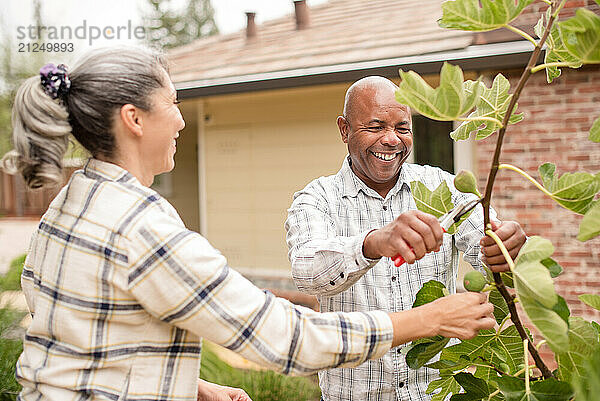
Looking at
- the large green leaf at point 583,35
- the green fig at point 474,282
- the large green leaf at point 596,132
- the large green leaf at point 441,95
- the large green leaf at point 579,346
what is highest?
the large green leaf at point 583,35

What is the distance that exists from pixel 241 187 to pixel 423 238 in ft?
26.0

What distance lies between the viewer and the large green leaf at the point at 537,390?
1.32 meters

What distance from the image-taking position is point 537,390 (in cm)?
134

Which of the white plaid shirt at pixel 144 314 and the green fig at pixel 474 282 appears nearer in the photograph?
the white plaid shirt at pixel 144 314

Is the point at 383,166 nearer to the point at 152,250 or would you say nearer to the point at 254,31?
the point at 152,250

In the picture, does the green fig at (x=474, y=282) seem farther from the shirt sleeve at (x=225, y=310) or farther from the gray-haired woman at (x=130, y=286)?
the shirt sleeve at (x=225, y=310)

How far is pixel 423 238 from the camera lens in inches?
58.4

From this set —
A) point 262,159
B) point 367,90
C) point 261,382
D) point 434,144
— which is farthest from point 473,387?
point 262,159

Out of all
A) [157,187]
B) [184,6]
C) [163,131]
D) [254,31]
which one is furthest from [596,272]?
[184,6]

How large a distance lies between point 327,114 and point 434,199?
6.82m

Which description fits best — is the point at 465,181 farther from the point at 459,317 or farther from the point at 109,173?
the point at 109,173

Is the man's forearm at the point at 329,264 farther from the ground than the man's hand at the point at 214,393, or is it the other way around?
the man's forearm at the point at 329,264

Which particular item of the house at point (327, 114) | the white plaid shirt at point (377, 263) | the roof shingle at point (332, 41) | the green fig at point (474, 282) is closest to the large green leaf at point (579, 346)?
the green fig at point (474, 282)

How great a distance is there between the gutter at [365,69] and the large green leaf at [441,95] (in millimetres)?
4860
